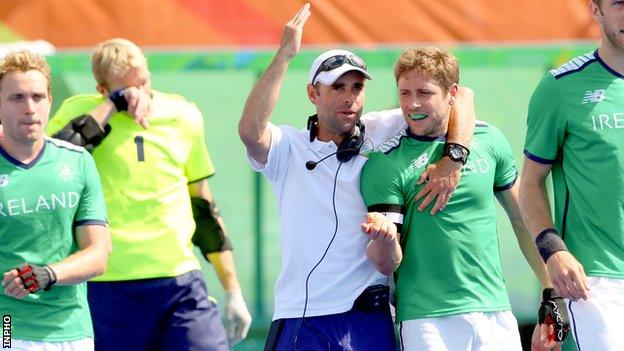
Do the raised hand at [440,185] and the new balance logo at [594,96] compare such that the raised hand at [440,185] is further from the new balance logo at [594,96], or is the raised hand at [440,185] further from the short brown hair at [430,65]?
the new balance logo at [594,96]

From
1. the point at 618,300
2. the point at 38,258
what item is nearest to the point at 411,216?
the point at 618,300

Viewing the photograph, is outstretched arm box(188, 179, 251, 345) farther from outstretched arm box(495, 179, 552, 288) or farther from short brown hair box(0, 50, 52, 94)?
outstretched arm box(495, 179, 552, 288)

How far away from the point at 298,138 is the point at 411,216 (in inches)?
24.6

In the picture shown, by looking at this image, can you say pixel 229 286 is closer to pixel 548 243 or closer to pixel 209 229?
pixel 209 229

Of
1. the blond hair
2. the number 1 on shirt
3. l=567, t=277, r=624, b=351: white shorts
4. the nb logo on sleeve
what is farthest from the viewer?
the blond hair

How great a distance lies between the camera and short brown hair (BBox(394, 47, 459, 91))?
5.74 m

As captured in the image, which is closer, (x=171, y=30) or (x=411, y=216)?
(x=411, y=216)

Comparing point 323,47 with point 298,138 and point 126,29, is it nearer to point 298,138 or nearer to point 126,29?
→ point 126,29

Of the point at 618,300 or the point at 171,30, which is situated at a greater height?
the point at 171,30

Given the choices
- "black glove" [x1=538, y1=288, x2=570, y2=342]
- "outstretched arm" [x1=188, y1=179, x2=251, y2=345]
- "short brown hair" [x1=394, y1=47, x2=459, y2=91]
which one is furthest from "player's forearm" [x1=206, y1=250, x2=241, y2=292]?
"black glove" [x1=538, y1=288, x2=570, y2=342]

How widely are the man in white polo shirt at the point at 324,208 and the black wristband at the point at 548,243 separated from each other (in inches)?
18.8

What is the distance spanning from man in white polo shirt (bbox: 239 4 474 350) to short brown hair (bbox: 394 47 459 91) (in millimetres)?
187

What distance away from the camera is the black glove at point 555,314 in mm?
5586

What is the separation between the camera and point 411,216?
5695 mm
